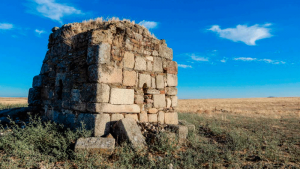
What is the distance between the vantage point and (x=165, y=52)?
6.07 meters

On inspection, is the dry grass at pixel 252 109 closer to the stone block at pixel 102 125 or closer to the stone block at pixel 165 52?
the stone block at pixel 165 52

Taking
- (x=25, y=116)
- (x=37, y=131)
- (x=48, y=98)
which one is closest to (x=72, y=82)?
Result: (x=37, y=131)

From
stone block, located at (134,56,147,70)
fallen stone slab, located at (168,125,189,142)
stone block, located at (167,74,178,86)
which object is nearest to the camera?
fallen stone slab, located at (168,125,189,142)

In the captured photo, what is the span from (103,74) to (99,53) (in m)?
0.52

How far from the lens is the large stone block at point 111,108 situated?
4277mm

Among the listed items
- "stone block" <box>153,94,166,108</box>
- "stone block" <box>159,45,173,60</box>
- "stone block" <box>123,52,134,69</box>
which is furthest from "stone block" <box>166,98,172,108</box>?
"stone block" <box>123,52,134,69</box>

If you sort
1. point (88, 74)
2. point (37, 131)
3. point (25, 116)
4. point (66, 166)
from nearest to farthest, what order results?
point (66, 166) < point (37, 131) < point (88, 74) < point (25, 116)

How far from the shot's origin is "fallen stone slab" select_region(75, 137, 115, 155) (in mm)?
3504

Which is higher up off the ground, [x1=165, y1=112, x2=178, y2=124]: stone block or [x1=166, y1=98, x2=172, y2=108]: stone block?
[x1=166, y1=98, x2=172, y2=108]: stone block

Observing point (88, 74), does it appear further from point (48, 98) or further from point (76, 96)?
point (48, 98)

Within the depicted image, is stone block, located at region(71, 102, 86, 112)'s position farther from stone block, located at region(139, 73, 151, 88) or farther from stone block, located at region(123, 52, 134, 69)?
stone block, located at region(139, 73, 151, 88)

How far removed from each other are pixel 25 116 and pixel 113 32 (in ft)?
15.4

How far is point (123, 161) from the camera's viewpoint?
3348 millimetres

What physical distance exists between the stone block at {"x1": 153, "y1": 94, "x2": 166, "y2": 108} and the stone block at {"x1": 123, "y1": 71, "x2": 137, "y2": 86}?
87 centimetres
